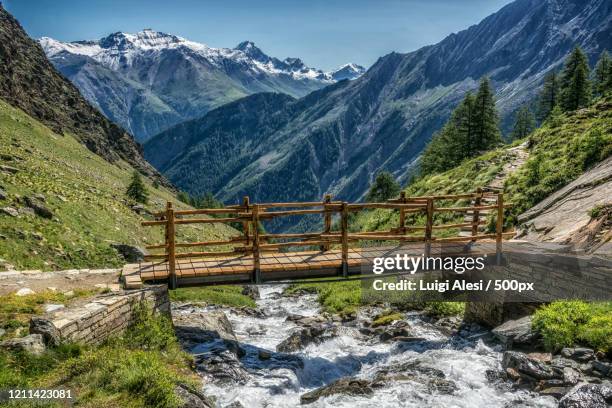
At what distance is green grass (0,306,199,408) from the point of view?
8977 millimetres

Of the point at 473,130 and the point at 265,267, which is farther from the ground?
the point at 473,130

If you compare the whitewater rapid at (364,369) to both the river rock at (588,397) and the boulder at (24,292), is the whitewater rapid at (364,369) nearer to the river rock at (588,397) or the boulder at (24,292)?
the river rock at (588,397)

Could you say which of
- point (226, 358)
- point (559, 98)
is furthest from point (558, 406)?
point (559, 98)

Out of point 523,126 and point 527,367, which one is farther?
point 523,126

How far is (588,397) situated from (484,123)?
56.0 m

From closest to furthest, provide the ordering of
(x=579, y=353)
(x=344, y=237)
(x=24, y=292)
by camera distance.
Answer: (x=579, y=353), (x=24, y=292), (x=344, y=237)

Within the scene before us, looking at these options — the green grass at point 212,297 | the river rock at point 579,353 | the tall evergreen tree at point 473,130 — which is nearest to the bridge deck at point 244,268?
the river rock at point 579,353

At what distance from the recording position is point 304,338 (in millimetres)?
16672

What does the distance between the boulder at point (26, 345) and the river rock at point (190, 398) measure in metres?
3.05

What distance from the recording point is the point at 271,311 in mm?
22984

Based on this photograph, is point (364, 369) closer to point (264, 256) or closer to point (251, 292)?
point (264, 256)

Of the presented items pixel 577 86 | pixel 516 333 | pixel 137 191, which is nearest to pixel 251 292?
pixel 516 333

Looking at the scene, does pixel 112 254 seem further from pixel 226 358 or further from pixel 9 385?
pixel 9 385

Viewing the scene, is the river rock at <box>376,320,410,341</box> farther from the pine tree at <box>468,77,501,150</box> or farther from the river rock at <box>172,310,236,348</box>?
the pine tree at <box>468,77,501,150</box>
